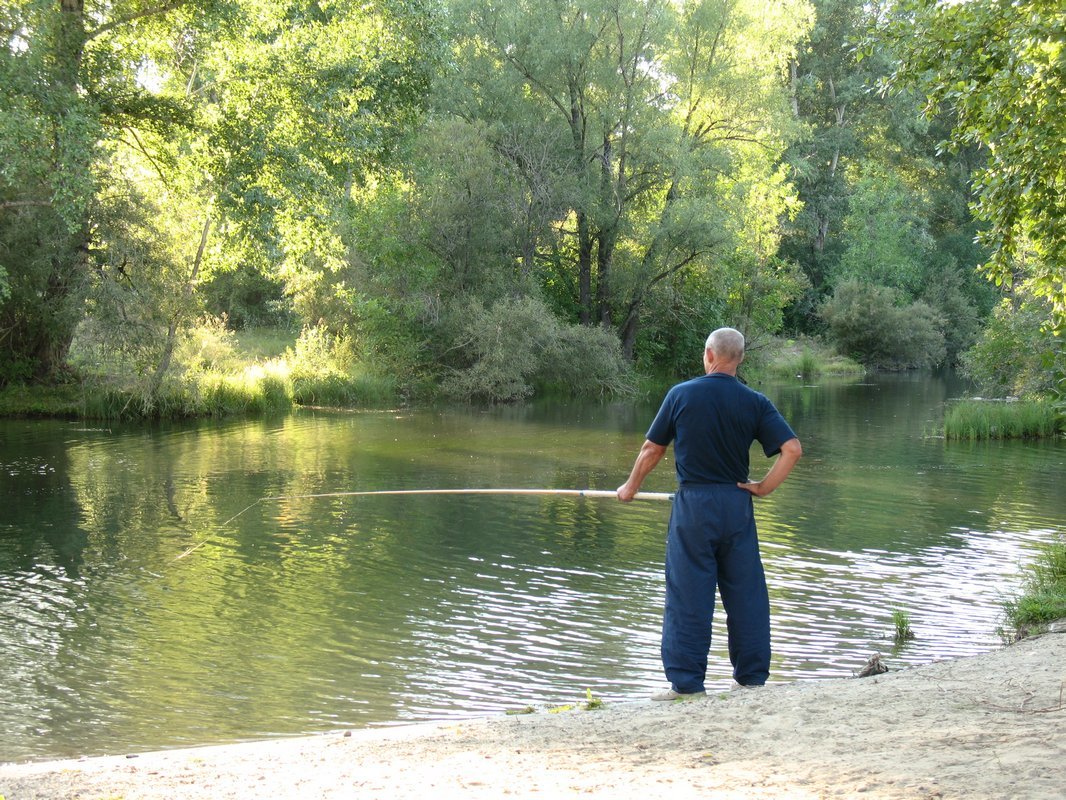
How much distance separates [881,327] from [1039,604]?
137 ft

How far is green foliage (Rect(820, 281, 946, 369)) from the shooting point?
A: 48.0m

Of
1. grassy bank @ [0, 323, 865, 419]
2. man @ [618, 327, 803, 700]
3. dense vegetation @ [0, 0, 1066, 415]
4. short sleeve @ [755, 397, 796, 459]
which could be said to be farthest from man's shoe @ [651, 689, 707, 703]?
grassy bank @ [0, 323, 865, 419]

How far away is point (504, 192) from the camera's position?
32844mm

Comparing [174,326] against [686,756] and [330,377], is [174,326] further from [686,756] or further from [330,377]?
[686,756]

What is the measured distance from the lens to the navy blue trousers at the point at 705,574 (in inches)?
235

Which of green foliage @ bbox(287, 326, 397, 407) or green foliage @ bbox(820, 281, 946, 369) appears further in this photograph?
green foliage @ bbox(820, 281, 946, 369)

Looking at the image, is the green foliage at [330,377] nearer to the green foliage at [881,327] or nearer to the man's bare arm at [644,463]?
the man's bare arm at [644,463]

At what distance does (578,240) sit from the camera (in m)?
36.4

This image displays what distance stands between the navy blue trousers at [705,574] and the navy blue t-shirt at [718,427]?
0.10m

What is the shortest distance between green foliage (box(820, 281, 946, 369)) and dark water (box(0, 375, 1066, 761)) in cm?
2800

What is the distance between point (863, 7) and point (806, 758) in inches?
2232

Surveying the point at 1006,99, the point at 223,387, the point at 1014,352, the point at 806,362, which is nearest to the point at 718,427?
the point at 1006,99

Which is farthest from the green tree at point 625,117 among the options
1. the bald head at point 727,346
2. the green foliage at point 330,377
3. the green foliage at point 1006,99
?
the bald head at point 727,346

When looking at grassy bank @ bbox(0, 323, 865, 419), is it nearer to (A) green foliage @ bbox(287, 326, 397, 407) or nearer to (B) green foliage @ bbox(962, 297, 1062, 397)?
(A) green foliage @ bbox(287, 326, 397, 407)
